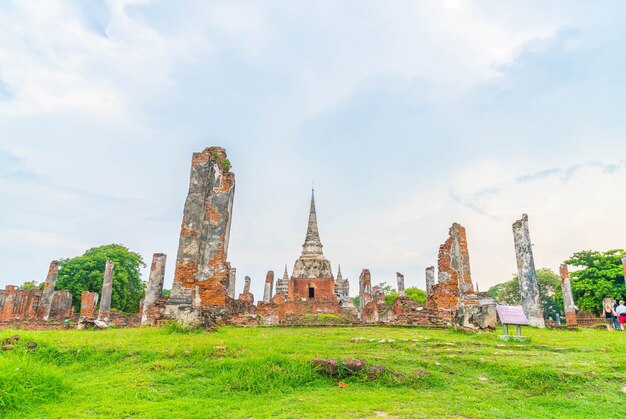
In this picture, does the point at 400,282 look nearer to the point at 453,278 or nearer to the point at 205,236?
the point at 453,278

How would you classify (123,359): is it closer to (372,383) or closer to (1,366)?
(1,366)

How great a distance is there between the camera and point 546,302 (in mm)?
39406

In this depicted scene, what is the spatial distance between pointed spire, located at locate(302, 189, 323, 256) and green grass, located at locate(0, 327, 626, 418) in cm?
3149

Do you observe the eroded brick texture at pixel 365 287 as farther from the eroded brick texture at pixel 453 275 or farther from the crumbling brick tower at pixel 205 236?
the crumbling brick tower at pixel 205 236

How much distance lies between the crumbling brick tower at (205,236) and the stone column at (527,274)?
1188cm

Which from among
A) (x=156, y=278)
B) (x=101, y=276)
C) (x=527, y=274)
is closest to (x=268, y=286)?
(x=101, y=276)

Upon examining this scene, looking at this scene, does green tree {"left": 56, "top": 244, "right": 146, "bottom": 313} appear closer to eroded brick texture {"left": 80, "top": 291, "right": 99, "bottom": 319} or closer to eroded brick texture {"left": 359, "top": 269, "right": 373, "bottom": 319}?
eroded brick texture {"left": 80, "top": 291, "right": 99, "bottom": 319}

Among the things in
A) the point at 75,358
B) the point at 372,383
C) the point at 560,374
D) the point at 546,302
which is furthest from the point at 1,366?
the point at 546,302

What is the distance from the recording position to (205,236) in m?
11.4

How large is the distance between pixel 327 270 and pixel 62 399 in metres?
32.5

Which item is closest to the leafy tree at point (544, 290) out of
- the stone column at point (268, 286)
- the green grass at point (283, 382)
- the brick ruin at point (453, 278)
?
the stone column at point (268, 286)

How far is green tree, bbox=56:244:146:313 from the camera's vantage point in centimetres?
3362

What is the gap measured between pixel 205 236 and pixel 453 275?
9.77 meters

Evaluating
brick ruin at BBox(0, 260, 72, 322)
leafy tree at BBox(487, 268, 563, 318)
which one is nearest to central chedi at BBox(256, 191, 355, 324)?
leafy tree at BBox(487, 268, 563, 318)
